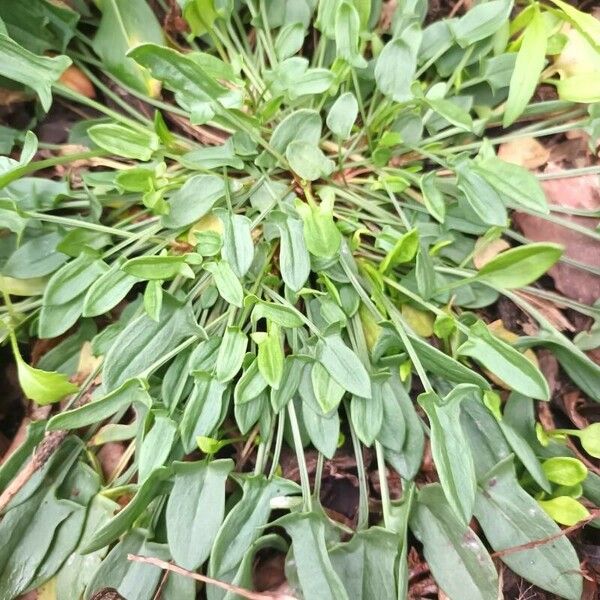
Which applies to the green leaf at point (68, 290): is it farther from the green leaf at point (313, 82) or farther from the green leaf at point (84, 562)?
the green leaf at point (313, 82)

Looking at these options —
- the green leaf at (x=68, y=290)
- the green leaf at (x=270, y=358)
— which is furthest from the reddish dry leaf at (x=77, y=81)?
the green leaf at (x=270, y=358)

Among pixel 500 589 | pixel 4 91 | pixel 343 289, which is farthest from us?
pixel 4 91

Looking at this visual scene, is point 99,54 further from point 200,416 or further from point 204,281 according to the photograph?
point 200,416

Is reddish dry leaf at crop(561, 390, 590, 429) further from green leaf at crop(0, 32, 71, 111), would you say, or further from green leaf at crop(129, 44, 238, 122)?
A: green leaf at crop(0, 32, 71, 111)

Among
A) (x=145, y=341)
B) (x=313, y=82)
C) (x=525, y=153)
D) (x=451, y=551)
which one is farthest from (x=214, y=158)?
(x=451, y=551)

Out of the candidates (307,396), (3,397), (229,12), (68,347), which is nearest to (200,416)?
(307,396)

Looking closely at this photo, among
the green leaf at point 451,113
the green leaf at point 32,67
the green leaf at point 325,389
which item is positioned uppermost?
the green leaf at point 32,67
